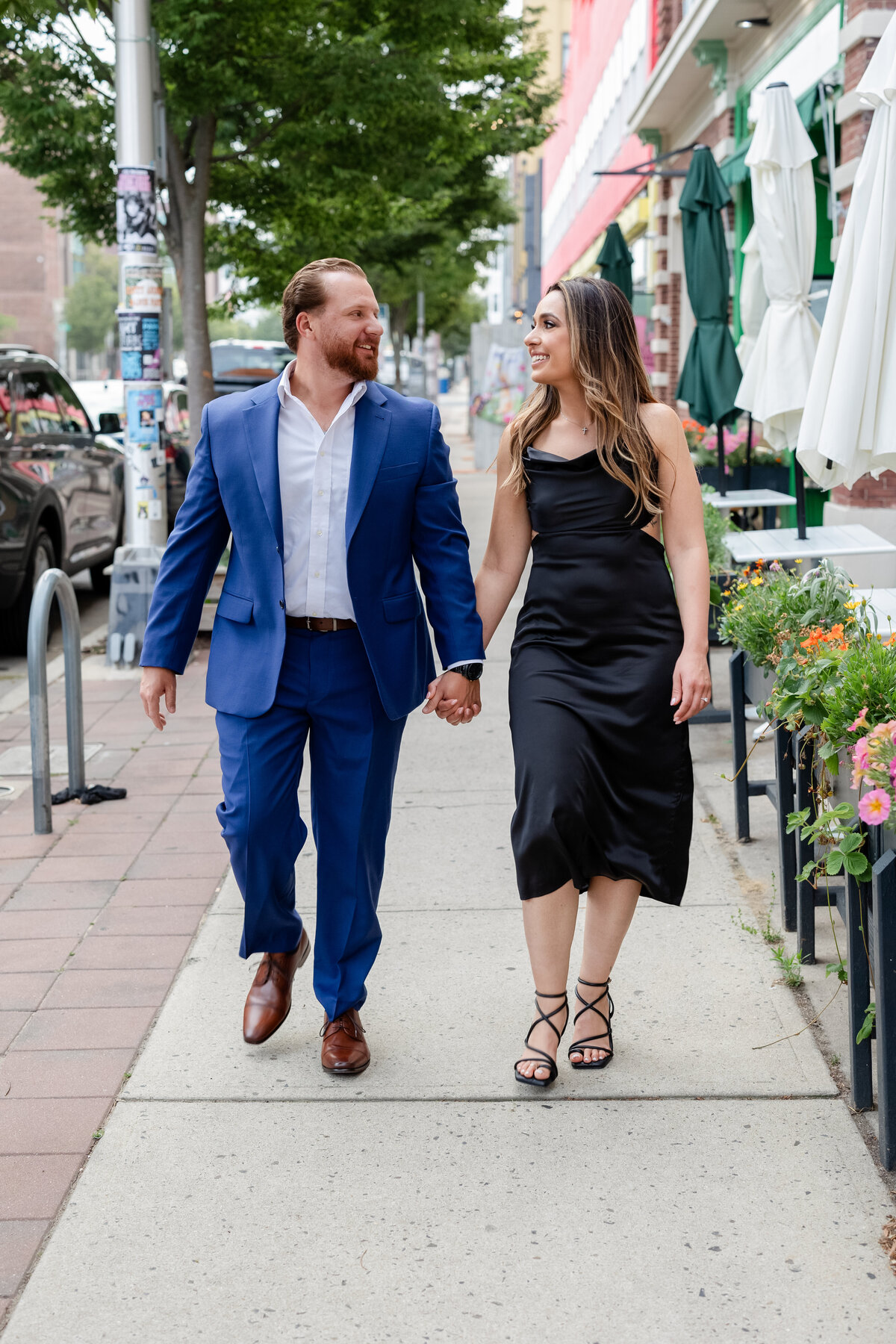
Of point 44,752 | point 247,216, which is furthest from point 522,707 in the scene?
point 247,216

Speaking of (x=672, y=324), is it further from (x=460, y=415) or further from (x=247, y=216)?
(x=460, y=415)

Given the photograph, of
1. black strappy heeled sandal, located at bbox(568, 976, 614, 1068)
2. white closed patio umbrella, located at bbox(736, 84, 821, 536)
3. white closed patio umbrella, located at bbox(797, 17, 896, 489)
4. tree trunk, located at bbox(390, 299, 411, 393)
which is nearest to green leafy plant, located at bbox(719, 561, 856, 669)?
white closed patio umbrella, located at bbox(797, 17, 896, 489)

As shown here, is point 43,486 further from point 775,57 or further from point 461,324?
point 461,324

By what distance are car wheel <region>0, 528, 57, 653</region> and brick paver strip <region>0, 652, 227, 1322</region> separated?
8.16 feet

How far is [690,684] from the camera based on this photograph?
137 inches

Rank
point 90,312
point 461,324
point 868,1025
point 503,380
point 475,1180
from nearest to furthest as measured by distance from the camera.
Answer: point 475,1180
point 868,1025
point 503,380
point 461,324
point 90,312

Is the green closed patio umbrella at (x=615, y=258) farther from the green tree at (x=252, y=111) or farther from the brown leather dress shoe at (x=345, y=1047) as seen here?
the brown leather dress shoe at (x=345, y=1047)

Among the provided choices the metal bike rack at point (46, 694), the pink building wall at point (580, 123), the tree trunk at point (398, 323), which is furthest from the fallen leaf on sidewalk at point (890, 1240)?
the tree trunk at point (398, 323)

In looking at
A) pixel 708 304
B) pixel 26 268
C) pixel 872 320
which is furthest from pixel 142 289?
pixel 26 268

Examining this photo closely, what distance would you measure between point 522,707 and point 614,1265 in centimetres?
131

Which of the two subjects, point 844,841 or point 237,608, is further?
point 237,608

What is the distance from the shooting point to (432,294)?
147ft

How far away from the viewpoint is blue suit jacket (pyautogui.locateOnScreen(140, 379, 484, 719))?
3.43 metres

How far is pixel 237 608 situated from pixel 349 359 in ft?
2.11
